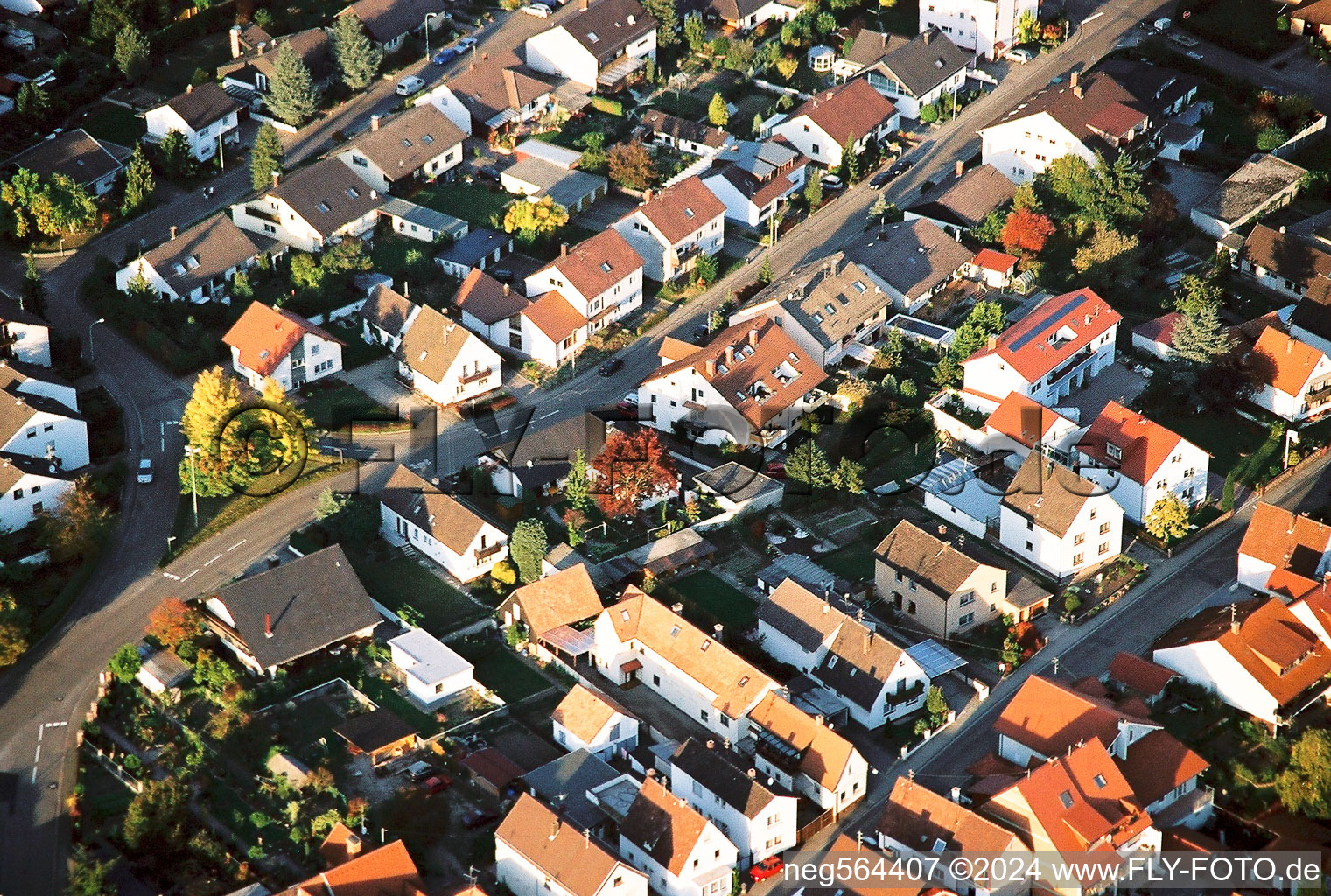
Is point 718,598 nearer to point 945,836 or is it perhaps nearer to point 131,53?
point 945,836

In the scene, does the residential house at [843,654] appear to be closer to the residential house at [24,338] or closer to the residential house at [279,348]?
the residential house at [279,348]

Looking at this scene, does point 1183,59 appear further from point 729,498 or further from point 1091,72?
point 729,498

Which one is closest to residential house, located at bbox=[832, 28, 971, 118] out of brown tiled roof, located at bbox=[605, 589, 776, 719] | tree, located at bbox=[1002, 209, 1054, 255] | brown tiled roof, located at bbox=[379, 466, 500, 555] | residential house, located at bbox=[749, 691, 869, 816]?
tree, located at bbox=[1002, 209, 1054, 255]

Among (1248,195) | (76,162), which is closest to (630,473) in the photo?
(76,162)

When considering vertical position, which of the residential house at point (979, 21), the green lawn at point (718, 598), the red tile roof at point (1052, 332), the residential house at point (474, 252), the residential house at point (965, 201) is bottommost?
the green lawn at point (718, 598)

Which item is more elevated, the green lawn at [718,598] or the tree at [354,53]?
the tree at [354,53]

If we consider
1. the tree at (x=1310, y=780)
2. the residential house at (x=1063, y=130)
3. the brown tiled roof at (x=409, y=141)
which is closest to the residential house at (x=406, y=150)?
the brown tiled roof at (x=409, y=141)
